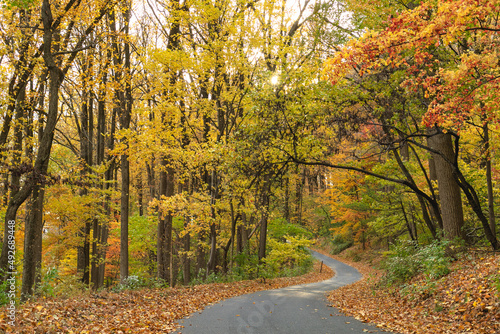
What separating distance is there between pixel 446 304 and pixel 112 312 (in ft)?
23.4

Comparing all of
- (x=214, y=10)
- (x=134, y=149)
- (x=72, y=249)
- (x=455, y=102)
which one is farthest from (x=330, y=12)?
(x=72, y=249)

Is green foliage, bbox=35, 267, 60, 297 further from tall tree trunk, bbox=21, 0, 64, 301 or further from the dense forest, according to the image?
tall tree trunk, bbox=21, 0, 64, 301

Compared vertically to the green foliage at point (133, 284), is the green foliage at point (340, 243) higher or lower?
lower

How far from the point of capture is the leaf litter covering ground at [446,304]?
617cm

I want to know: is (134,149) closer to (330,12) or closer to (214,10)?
(214,10)

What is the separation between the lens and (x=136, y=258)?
2383cm

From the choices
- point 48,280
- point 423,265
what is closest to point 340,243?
point 423,265

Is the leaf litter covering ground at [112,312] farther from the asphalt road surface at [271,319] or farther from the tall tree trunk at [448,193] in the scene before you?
the tall tree trunk at [448,193]

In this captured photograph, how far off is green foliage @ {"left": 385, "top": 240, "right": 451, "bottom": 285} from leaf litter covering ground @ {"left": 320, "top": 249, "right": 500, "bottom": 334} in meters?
0.26

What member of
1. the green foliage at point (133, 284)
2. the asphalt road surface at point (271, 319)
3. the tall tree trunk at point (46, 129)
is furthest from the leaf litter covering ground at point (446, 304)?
the tall tree trunk at point (46, 129)

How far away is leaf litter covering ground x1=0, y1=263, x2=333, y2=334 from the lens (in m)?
5.95

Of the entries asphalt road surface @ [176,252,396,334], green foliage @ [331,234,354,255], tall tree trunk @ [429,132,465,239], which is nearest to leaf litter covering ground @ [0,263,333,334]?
asphalt road surface @ [176,252,396,334]

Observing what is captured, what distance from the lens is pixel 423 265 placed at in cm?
993

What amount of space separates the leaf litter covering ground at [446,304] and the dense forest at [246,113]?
6.59 feet
